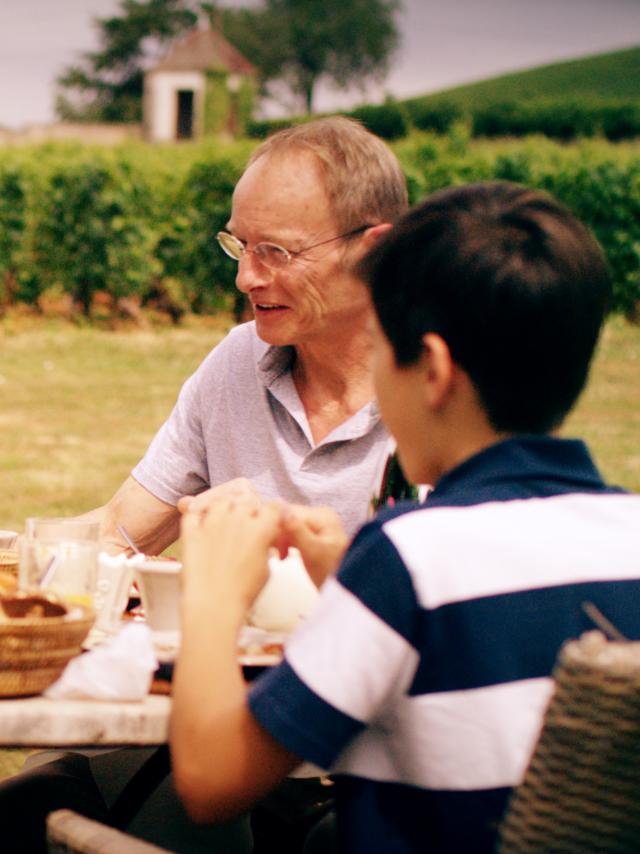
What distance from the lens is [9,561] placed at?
239 cm

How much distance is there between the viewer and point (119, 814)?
7.13 feet

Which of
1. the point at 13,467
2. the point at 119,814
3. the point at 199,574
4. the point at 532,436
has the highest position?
the point at 532,436

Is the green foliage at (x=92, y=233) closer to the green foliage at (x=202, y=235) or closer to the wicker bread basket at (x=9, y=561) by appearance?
the green foliage at (x=202, y=235)

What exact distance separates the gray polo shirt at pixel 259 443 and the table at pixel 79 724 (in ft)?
4.04

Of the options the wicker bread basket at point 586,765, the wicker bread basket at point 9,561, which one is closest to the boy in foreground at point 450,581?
the wicker bread basket at point 586,765

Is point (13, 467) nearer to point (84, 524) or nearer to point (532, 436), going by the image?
point (84, 524)

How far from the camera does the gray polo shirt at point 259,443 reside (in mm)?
2949

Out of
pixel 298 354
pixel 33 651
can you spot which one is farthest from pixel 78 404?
pixel 33 651

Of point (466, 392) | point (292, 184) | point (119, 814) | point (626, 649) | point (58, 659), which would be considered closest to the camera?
point (626, 649)

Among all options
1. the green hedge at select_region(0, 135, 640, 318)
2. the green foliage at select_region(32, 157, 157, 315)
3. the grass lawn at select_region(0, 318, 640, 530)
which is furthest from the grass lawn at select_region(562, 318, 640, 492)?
the green foliage at select_region(32, 157, 157, 315)

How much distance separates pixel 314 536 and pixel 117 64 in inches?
3983

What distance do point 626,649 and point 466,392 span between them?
0.42m

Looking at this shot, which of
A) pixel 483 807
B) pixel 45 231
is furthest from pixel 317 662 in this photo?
pixel 45 231

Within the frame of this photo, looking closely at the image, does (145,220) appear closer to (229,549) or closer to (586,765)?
(229,549)
